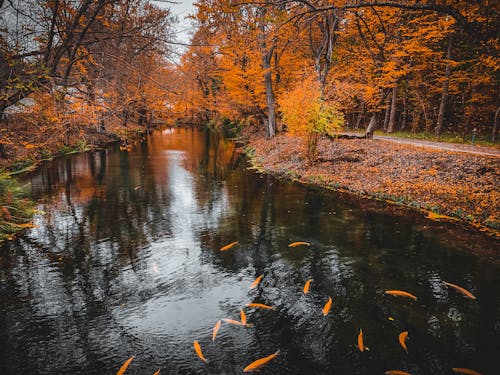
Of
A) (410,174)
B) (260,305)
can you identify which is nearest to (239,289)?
(260,305)

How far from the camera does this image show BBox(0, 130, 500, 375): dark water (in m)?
4.24

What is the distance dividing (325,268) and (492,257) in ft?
12.9

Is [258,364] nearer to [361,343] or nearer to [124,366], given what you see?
[361,343]

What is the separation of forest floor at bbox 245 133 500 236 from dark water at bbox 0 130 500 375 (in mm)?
1130

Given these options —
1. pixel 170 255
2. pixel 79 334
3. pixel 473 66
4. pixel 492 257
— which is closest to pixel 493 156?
pixel 492 257

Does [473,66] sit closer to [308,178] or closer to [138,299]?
[308,178]

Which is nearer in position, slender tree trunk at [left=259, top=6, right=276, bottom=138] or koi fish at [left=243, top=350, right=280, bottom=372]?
koi fish at [left=243, top=350, right=280, bottom=372]

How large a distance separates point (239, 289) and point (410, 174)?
30.5 feet

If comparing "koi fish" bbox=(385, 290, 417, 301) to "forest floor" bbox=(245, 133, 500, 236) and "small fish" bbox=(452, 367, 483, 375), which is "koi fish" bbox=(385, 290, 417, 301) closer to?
"small fish" bbox=(452, 367, 483, 375)

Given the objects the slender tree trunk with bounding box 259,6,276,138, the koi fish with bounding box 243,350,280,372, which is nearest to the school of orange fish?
the koi fish with bounding box 243,350,280,372

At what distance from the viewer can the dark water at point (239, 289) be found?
424cm

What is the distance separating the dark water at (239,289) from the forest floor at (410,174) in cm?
113

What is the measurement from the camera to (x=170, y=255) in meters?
7.20

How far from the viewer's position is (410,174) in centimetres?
1204
